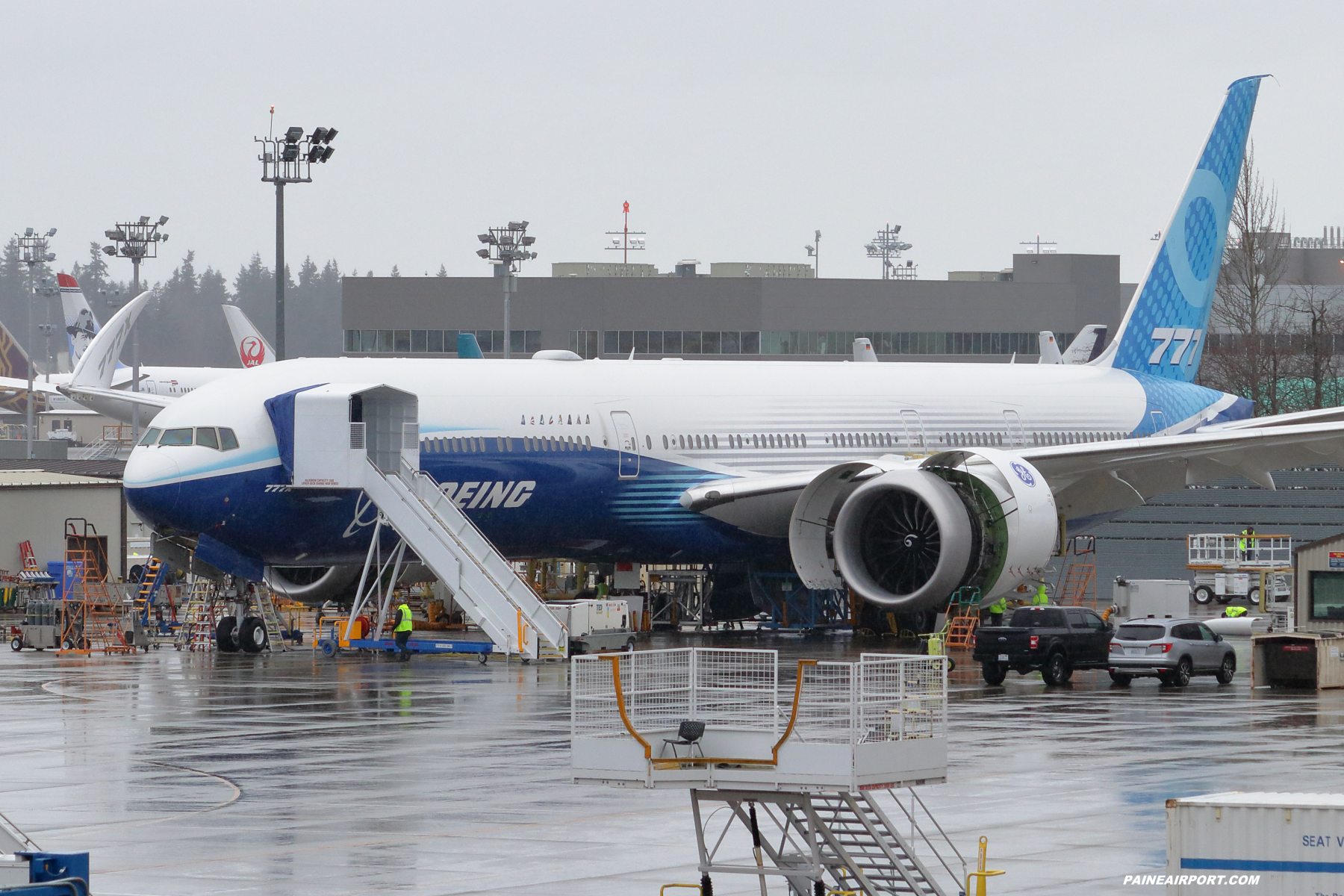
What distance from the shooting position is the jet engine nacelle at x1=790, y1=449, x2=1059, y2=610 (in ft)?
109

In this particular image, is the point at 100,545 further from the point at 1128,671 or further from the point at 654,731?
the point at 654,731

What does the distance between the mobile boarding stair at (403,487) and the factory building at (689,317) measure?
6686cm

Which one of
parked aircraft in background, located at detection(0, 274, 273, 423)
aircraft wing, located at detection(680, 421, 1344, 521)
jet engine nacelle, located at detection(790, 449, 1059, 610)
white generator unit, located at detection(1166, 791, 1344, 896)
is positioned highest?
parked aircraft in background, located at detection(0, 274, 273, 423)

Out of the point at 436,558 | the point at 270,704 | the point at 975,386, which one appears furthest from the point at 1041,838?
the point at 975,386

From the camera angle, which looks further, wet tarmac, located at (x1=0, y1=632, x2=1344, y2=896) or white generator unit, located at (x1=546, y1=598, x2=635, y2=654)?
white generator unit, located at (x1=546, y1=598, x2=635, y2=654)

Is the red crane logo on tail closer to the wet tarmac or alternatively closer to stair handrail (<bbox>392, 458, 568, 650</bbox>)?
stair handrail (<bbox>392, 458, 568, 650</bbox>)

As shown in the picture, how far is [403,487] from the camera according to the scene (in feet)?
107

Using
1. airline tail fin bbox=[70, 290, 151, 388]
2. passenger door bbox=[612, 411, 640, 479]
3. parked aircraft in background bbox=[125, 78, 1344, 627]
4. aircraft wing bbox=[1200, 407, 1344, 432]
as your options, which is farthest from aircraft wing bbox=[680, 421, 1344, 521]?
airline tail fin bbox=[70, 290, 151, 388]

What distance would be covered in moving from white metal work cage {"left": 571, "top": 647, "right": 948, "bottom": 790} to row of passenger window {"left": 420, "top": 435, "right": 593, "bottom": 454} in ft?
62.8

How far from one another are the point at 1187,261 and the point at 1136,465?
1068cm

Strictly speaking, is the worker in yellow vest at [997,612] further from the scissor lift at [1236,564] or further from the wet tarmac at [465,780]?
the scissor lift at [1236,564]

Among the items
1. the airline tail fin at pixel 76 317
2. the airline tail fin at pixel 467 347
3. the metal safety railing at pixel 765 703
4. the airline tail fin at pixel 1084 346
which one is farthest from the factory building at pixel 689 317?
the metal safety railing at pixel 765 703

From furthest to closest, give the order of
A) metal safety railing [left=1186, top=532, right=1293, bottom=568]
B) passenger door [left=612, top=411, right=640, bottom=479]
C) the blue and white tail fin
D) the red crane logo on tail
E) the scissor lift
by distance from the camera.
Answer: the red crane logo on tail
metal safety railing [left=1186, top=532, right=1293, bottom=568]
the scissor lift
the blue and white tail fin
passenger door [left=612, top=411, right=640, bottom=479]

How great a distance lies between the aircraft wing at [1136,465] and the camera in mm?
35438
